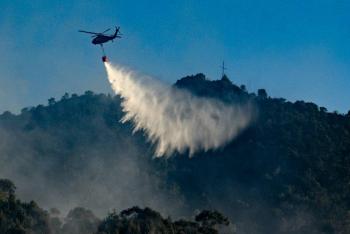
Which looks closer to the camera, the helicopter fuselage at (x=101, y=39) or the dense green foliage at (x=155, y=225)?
the dense green foliage at (x=155, y=225)

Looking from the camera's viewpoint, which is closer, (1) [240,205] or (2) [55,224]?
(2) [55,224]

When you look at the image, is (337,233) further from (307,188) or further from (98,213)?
(98,213)

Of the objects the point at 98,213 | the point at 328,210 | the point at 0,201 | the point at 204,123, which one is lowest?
the point at 0,201

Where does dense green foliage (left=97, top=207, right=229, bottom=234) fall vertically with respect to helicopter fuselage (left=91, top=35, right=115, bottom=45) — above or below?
below

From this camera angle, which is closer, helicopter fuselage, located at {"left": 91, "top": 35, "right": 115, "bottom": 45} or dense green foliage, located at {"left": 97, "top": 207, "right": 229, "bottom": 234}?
dense green foliage, located at {"left": 97, "top": 207, "right": 229, "bottom": 234}

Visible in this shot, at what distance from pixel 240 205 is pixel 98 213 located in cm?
3726

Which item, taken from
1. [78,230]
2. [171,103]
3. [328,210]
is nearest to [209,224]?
[78,230]

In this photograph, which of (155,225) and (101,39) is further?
(101,39)

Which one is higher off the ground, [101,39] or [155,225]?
[101,39]

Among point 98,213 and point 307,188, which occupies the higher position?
point 307,188

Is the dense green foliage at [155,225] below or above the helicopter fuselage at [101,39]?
below

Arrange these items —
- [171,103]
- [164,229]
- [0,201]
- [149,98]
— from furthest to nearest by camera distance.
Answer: [171,103] → [149,98] → [0,201] → [164,229]

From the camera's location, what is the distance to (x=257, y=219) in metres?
187

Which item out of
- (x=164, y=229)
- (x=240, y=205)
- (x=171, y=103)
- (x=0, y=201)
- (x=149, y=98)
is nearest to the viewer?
(x=164, y=229)
